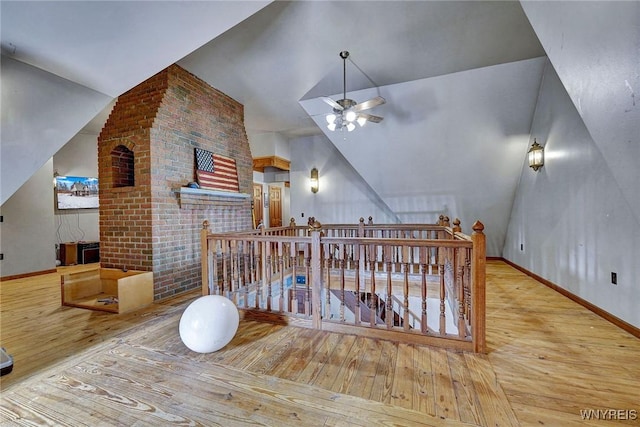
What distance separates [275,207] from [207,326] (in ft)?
27.4

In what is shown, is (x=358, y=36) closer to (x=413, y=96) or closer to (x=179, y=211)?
(x=413, y=96)

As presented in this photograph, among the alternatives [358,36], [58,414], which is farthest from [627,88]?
[58,414]

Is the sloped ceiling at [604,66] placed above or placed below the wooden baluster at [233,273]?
above

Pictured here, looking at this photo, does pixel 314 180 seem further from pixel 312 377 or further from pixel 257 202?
pixel 312 377

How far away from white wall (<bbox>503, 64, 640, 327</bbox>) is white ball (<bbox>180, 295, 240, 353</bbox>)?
3.18m

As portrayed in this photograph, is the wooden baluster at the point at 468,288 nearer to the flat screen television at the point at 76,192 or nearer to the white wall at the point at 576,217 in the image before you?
the white wall at the point at 576,217

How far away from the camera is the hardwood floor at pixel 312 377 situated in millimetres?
1501

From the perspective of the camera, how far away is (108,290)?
368cm

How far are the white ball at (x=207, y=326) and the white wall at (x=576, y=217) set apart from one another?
3180 millimetres

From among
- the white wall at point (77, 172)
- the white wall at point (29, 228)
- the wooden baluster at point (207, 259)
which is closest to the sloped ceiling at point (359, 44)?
the wooden baluster at point (207, 259)

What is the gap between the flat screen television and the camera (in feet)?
20.1

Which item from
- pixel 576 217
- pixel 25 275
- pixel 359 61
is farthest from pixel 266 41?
pixel 25 275

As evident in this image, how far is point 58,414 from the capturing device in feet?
5.01

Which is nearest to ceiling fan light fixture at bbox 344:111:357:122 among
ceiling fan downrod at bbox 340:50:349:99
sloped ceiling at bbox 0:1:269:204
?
ceiling fan downrod at bbox 340:50:349:99
